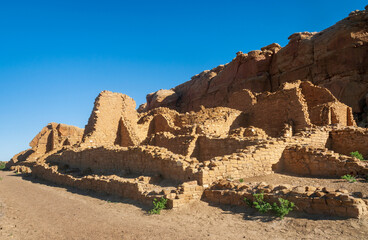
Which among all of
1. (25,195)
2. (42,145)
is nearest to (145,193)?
(25,195)

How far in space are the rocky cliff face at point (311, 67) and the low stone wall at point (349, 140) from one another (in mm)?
11131

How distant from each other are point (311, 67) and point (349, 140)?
64.5ft

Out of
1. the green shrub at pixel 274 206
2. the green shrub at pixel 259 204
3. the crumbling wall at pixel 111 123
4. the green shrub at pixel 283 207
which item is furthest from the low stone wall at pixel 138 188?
the crumbling wall at pixel 111 123

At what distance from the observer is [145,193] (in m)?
7.79

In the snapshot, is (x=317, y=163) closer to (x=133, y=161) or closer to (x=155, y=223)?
(x=155, y=223)

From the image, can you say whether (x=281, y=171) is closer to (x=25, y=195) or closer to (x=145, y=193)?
(x=145, y=193)

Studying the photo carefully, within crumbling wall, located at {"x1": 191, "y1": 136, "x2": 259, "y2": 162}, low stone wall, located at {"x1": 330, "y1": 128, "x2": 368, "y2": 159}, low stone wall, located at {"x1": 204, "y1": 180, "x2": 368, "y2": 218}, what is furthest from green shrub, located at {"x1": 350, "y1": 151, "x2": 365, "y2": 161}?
low stone wall, located at {"x1": 204, "y1": 180, "x2": 368, "y2": 218}

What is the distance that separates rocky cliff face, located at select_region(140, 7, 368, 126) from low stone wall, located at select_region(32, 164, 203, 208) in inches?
553

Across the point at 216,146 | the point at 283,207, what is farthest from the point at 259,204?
the point at 216,146

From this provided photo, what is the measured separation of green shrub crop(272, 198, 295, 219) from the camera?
5.29 m

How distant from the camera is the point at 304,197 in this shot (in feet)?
17.6

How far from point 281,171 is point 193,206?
4.04 m

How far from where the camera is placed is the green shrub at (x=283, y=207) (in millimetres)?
5289

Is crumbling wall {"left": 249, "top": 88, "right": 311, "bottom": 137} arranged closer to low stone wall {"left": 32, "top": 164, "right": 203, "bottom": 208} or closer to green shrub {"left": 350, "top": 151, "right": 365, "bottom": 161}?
green shrub {"left": 350, "top": 151, "right": 365, "bottom": 161}
